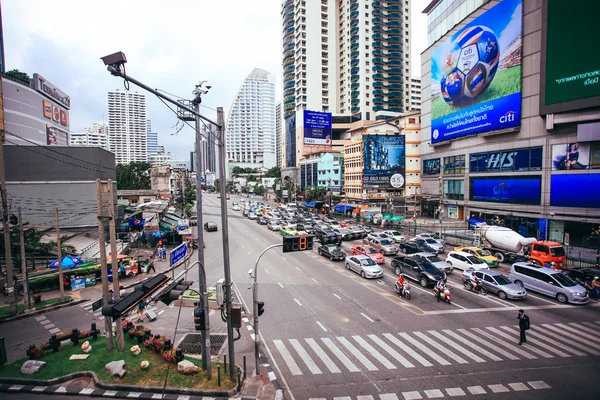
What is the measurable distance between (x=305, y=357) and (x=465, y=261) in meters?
17.2

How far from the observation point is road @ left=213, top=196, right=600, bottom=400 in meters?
10.7

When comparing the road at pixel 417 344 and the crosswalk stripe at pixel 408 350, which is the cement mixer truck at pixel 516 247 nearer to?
the road at pixel 417 344

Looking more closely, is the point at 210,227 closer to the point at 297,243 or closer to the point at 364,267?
the point at 364,267

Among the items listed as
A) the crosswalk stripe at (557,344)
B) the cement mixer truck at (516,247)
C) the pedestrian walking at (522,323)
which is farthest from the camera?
the cement mixer truck at (516,247)

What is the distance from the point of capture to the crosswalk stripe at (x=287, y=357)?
11849mm

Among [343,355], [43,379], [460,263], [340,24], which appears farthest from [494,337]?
[340,24]

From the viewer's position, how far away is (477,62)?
44562 millimetres

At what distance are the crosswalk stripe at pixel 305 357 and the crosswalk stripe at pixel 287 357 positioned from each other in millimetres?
409

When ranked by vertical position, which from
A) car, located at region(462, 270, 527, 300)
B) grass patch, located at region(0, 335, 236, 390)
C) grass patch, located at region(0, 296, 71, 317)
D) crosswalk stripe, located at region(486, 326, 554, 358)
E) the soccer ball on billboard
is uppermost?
the soccer ball on billboard

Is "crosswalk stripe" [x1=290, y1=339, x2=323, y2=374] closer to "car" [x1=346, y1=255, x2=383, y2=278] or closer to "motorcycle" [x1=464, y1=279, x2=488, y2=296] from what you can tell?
"car" [x1=346, y1=255, x2=383, y2=278]

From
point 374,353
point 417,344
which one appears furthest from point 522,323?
point 374,353

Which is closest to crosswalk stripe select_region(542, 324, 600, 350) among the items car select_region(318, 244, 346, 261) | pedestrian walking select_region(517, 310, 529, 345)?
pedestrian walking select_region(517, 310, 529, 345)

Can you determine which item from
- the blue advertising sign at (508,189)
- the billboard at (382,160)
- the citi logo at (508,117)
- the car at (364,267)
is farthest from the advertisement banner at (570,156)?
the billboard at (382,160)

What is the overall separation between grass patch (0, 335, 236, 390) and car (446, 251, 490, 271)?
19665 millimetres
